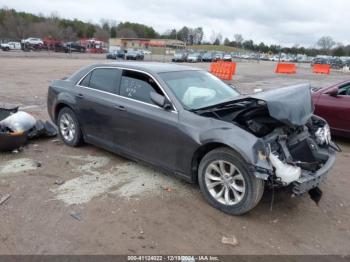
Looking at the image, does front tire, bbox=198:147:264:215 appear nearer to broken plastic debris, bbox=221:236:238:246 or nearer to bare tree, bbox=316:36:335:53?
broken plastic debris, bbox=221:236:238:246

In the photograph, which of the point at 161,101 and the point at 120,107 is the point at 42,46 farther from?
the point at 161,101

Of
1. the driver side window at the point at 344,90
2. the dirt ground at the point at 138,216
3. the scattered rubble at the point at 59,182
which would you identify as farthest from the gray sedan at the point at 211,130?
the driver side window at the point at 344,90

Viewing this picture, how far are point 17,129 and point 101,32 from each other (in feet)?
407

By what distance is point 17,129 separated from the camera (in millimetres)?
5926

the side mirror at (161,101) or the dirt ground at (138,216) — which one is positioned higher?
the side mirror at (161,101)

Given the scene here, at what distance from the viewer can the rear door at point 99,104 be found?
17.2 ft

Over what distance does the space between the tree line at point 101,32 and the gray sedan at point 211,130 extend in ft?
293

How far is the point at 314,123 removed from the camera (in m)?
4.98

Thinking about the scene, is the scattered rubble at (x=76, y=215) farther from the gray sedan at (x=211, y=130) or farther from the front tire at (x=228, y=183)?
the front tire at (x=228, y=183)

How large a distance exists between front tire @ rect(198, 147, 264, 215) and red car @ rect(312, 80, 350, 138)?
399cm

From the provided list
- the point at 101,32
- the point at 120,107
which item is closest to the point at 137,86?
the point at 120,107

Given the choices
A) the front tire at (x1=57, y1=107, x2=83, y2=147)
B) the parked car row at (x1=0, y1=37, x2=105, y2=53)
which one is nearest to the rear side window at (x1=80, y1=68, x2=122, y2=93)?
the front tire at (x1=57, y1=107, x2=83, y2=147)

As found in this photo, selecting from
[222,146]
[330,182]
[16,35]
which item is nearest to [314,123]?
[330,182]

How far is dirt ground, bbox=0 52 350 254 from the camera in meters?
3.41
